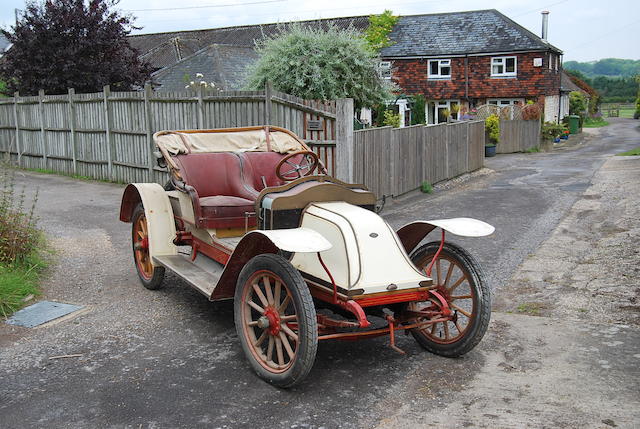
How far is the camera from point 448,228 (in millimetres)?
4746

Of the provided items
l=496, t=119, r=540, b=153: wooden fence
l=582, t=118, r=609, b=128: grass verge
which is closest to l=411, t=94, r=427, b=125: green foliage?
l=496, t=119, r=540, b=153: wooden fence

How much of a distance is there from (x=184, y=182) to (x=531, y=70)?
30771 millimetres

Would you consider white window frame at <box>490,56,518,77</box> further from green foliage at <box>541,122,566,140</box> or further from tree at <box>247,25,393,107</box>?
tree at <box>247,25,393,107</box>

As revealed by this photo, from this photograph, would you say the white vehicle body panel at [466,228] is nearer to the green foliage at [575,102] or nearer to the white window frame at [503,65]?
the white window frame at [503,65]

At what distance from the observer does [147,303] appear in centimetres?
647

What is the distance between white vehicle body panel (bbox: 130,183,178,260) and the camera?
654cm

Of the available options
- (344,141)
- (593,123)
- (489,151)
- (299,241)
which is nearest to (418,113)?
(489,151)

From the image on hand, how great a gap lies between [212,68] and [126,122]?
13679 millimetres

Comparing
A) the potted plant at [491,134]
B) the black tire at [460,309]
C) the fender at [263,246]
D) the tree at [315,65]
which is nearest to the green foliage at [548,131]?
the potted plant at [491,134]

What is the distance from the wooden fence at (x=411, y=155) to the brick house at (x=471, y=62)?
17.2 metres

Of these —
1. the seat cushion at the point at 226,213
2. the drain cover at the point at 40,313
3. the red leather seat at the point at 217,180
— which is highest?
the red leather seat at the point at 217,180

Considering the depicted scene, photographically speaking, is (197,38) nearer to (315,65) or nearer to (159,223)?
(315,65)

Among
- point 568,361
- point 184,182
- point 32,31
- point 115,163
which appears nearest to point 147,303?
point 184,182

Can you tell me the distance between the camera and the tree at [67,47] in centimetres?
1850
